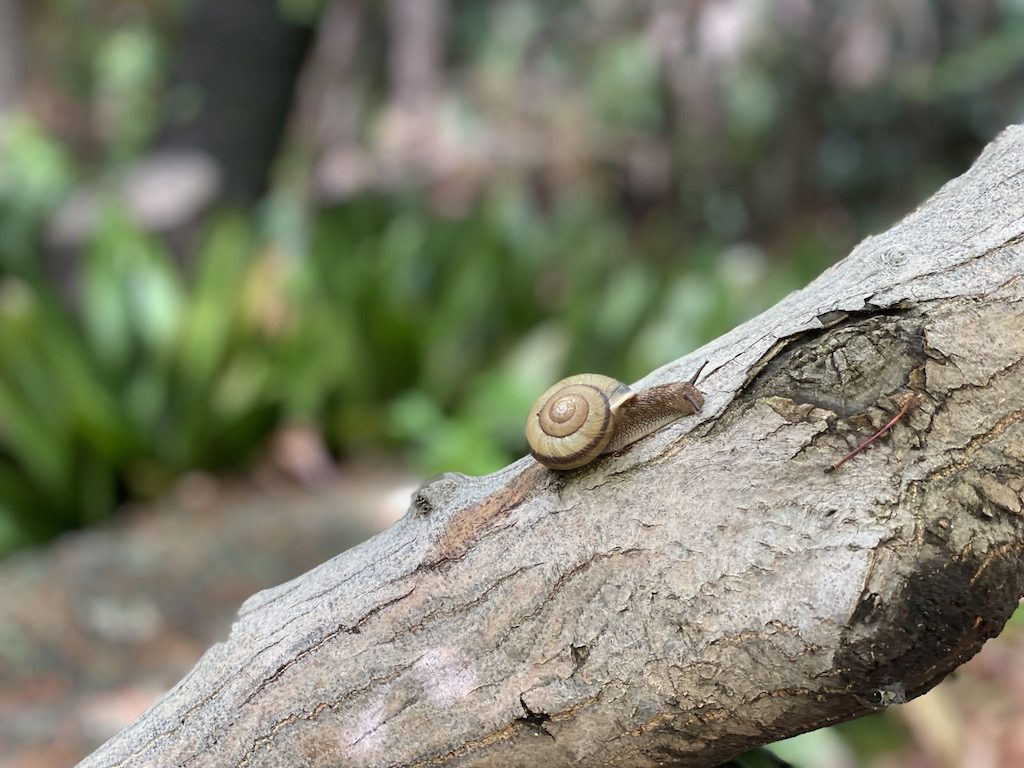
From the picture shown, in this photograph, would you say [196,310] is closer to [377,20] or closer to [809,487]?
[377,20]

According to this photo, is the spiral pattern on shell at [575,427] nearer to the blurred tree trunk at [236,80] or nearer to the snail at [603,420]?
the snail at [603,420]

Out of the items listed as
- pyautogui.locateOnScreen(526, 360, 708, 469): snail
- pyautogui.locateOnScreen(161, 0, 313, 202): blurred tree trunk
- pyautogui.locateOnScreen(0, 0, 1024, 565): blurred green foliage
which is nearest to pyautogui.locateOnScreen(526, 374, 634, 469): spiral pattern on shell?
pyautogui.locateOnScreen(526, 360, 708, 469): snail

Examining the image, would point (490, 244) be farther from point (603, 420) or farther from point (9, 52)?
point (9, 52)

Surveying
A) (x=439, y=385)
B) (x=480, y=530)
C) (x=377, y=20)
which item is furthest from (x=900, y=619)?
(x=377, y=20)

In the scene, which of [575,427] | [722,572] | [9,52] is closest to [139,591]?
[575,427]

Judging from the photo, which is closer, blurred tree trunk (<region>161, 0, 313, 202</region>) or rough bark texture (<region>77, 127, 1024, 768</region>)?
rough bark texture (<region>77, 127, 1024, 768</region>)

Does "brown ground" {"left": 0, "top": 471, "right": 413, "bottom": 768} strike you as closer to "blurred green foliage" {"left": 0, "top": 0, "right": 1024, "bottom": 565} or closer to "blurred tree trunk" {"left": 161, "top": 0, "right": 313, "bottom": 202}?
"blurred green foliage" {"left": 0, "top": 0, "right": 1024, "bottom": 565}
